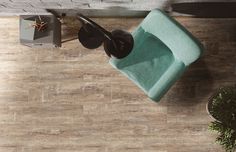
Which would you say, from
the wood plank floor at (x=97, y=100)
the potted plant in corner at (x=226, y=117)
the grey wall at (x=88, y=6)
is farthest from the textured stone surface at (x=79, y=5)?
the potted plant in corner at (x=226, y=117)

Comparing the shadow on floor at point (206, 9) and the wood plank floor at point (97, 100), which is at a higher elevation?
the shadow on floor at point (206, 9)

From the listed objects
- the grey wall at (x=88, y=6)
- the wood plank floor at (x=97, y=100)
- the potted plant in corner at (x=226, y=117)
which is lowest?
the wood plank floor at (x=97, y=100)

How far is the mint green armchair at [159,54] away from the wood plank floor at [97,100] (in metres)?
0.61

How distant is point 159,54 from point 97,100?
3.31 ft

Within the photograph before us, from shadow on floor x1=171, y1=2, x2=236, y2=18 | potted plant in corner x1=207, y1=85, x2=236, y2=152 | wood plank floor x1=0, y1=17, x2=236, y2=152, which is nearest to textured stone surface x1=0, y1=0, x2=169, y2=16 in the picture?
shadow on floor x1=171, y1=2, x2=236, y2=18

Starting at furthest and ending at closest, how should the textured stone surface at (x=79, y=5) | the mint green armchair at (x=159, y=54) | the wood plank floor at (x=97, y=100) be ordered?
the wood plank floor at (x=97, y=100) → the textured stone surface at (x=79, y=5) → the mint green armchair at (x=159, y=54)

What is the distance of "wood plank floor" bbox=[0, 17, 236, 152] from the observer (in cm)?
451

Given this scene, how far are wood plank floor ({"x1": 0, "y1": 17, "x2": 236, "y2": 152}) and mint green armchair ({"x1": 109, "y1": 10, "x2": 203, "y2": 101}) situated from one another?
606mm

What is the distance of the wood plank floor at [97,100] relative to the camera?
4508 mm

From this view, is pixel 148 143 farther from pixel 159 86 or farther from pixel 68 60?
pixel 68 60

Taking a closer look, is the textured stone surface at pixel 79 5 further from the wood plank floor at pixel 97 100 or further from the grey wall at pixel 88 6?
the wood plank floor at pixel 97 100

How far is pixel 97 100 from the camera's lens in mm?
4574

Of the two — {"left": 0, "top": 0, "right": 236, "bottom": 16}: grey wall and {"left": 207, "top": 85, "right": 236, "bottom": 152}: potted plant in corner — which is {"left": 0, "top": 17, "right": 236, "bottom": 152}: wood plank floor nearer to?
{"left": 0, "top": 0, "right": 236, "bottom": 16}: grey wall

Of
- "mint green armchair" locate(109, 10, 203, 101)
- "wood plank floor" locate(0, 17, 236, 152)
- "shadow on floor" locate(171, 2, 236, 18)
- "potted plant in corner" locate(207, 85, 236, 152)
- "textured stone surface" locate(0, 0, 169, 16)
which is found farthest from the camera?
"wood plank floor" locate(0, 17, 236, 152)
